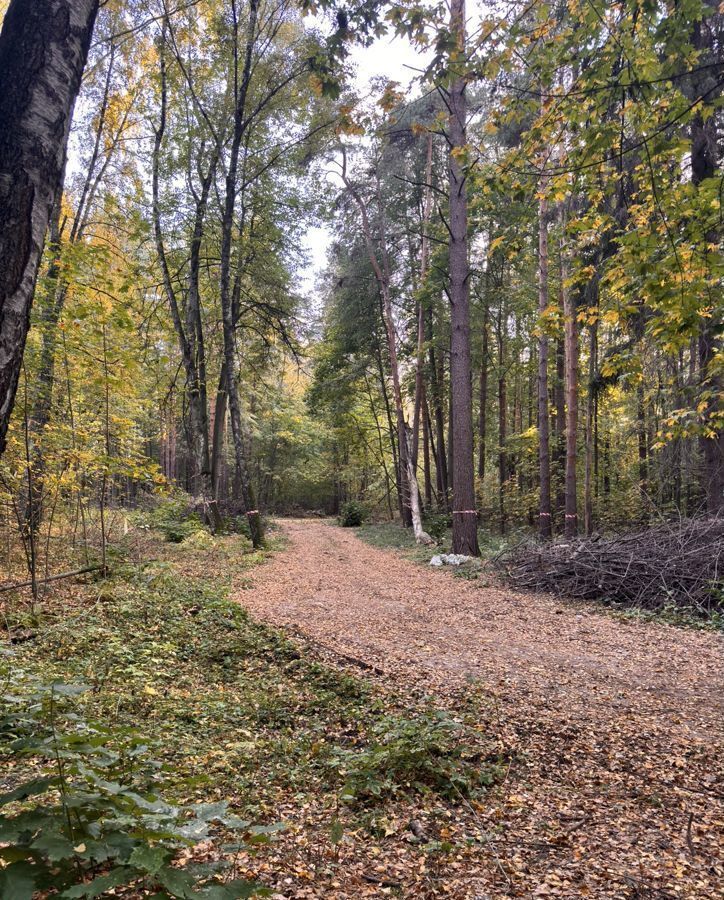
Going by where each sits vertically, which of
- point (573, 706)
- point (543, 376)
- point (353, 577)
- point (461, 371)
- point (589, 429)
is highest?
point (543, 376)

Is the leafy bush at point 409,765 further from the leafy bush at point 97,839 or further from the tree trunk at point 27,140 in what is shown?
the tree trunk at point 27,140

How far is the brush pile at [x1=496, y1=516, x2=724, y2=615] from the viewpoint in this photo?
6.51 metres

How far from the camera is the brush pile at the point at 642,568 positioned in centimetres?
651

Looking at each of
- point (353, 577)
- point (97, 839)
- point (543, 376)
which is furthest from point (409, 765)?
point (543, 376)

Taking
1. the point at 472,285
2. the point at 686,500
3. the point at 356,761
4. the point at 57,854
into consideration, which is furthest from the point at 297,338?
the point at 57,854

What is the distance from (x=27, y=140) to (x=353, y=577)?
826 cm

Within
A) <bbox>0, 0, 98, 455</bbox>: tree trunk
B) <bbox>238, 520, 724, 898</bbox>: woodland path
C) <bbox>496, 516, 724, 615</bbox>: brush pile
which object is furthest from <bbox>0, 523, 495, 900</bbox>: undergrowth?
<bbox>496, 516, 724, 615</bbox>: brush pile

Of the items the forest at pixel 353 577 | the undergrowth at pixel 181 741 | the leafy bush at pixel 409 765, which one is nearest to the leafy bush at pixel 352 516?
the forest at pixel 353 577

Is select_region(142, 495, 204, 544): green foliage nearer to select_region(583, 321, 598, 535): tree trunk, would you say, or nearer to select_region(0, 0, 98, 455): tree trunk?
select_region(0, 0, 98, 455): tree trunk

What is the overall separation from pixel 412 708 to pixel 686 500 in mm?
11094

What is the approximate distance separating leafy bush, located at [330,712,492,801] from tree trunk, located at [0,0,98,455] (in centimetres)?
231

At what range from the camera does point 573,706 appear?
363 centimetres

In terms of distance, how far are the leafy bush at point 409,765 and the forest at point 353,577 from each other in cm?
2

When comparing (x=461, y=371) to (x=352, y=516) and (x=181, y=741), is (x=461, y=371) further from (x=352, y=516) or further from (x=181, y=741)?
(x=352, y=516)
